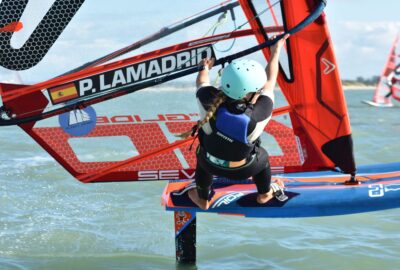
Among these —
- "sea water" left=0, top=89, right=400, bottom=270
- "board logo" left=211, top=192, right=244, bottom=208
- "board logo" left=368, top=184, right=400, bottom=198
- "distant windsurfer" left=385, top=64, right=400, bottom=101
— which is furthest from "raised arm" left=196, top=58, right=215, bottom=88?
"distant windsurfer" left=385, top=64, right=400, bottom=101

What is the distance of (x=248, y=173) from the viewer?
3.96m

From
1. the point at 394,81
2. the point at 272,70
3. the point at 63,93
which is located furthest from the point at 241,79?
the point at 394,81

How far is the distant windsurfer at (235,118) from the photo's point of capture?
142 inches

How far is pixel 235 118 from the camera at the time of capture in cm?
362

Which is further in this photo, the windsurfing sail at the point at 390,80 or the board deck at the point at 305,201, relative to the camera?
the windsurfing sail at the point at 390,80

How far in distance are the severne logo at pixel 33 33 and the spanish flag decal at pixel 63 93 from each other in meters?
0.25

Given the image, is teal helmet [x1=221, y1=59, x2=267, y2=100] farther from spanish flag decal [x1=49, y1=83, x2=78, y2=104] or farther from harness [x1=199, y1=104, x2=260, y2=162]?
spanish flag decal [x1=49, y1=83, x2=78, y2=104]

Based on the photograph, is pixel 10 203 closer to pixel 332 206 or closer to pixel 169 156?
pixel 169 156

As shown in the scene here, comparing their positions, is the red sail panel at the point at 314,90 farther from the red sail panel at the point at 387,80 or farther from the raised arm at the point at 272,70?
the red sail panel at the point at 387,80

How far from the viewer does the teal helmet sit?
11.8ft

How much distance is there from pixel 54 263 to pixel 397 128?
52.8ft

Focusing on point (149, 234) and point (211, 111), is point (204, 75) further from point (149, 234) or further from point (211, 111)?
point (149, 234)

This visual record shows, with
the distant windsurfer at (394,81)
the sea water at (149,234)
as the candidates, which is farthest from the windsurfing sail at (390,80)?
the sea water at (149,234)

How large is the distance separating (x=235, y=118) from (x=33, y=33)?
A: 1768 mm
